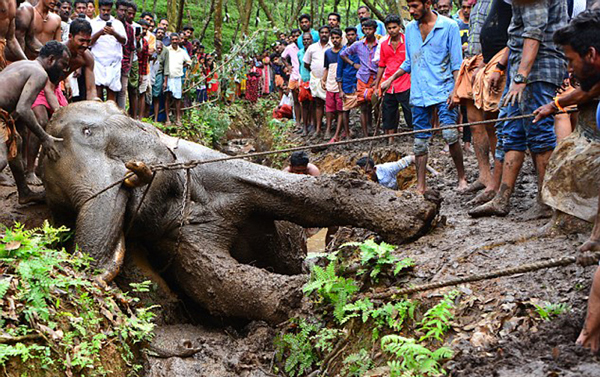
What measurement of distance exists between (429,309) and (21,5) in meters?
6.73

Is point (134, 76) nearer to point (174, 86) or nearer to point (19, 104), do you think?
point (174, 86)

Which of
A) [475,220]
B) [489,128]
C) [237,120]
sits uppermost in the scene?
[489,128]

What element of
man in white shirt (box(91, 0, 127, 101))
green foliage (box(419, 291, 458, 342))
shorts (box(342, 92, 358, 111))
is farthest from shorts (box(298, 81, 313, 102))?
green foliage (box(419, 291, 458, 342))

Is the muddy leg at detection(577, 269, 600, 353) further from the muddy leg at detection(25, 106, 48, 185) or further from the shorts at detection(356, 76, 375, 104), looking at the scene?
the shorts at detection(356, 76, 375, 104)

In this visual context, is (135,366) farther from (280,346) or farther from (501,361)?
(501,361)

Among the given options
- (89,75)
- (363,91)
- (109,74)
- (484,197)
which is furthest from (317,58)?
(484,197)

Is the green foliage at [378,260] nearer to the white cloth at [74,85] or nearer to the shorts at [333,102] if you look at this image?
the white cloth at [74,85]

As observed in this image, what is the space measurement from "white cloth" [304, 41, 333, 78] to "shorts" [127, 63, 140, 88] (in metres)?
3.98

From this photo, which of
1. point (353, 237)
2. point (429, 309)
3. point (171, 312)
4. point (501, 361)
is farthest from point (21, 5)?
point (501, 361)

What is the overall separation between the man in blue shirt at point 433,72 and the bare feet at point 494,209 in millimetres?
1378

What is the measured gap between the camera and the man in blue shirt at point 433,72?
7508 millimetres

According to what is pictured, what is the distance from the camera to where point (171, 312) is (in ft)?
21.1

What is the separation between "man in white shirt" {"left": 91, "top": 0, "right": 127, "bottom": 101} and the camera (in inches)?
465

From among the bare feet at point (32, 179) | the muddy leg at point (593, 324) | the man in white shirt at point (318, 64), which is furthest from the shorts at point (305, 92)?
the muddy leg at point (593, 324)
